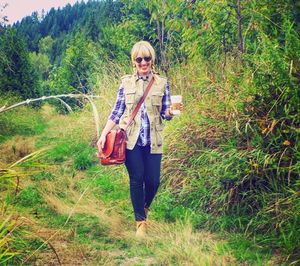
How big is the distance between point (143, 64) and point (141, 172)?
3.21ft

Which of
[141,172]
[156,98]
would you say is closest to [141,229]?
[141,172]

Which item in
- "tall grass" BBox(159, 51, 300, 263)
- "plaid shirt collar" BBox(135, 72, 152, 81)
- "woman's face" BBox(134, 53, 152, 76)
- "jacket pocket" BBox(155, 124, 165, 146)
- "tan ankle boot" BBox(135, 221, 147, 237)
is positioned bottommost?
"tan ankle boot" BBox(135, 221, 147, 237)

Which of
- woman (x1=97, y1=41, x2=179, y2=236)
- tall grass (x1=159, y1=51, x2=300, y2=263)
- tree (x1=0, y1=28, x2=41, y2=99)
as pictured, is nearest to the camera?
tall grass (x1=159, y1=51, x2=300, y2=263)

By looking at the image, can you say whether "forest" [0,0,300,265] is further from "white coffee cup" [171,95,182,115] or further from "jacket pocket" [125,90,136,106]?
"white coffee cup" [171,95,182,115]

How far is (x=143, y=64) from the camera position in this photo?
393 centimetres

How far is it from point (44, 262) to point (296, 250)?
199cm

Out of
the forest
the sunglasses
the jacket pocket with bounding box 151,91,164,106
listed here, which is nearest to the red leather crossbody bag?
the jacket pocket with bounding box 151,91,164,106

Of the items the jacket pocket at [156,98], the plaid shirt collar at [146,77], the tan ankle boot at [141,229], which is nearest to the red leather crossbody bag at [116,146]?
the jacket pocket at [156,98]

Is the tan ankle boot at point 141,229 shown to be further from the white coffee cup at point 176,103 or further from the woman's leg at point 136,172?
the white coffee cup at point 176,103

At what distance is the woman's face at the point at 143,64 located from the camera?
12.7 ft

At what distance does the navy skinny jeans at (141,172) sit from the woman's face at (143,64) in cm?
68

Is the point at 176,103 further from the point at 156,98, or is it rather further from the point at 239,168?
the point at 239,168

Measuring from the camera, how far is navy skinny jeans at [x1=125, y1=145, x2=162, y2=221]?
12.9 ft

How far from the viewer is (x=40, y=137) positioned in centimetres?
1148
